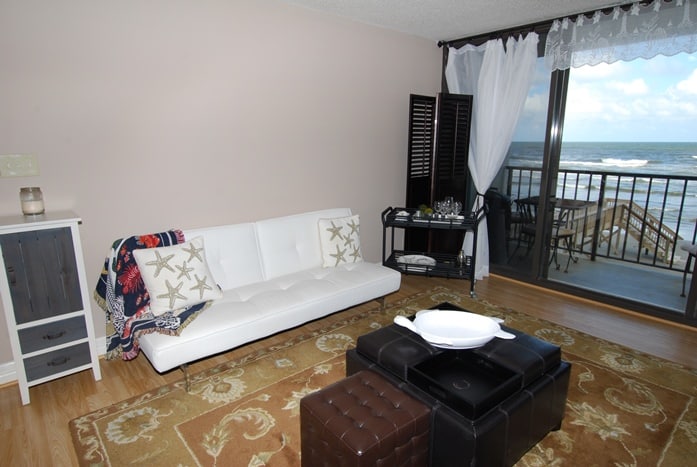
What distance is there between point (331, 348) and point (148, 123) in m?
1.97

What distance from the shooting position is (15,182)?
7.59ft

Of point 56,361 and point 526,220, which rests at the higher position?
point 526,220

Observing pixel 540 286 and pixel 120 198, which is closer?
pixel 120 198

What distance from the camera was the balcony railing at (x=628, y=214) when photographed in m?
3.47

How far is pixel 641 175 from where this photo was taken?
356cm

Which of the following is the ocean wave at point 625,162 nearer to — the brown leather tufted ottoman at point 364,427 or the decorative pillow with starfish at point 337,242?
the decorative pillow with starfish at point 337,242

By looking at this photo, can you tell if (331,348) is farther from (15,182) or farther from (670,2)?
(670,2)

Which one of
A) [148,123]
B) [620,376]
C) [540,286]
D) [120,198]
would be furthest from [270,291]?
[540,286]

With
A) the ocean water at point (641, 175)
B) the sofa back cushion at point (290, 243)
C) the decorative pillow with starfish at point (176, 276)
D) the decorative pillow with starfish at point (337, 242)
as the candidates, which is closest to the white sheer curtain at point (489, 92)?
the ocean water at point (641, 175)

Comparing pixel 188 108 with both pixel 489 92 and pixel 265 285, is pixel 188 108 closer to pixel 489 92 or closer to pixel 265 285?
pixel 265 285

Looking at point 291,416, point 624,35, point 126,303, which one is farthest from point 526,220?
point 126,303

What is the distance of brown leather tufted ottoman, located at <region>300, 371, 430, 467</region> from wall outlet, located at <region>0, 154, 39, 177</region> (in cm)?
209

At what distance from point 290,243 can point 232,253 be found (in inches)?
19.6

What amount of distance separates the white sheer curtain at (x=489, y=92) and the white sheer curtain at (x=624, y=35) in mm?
246
